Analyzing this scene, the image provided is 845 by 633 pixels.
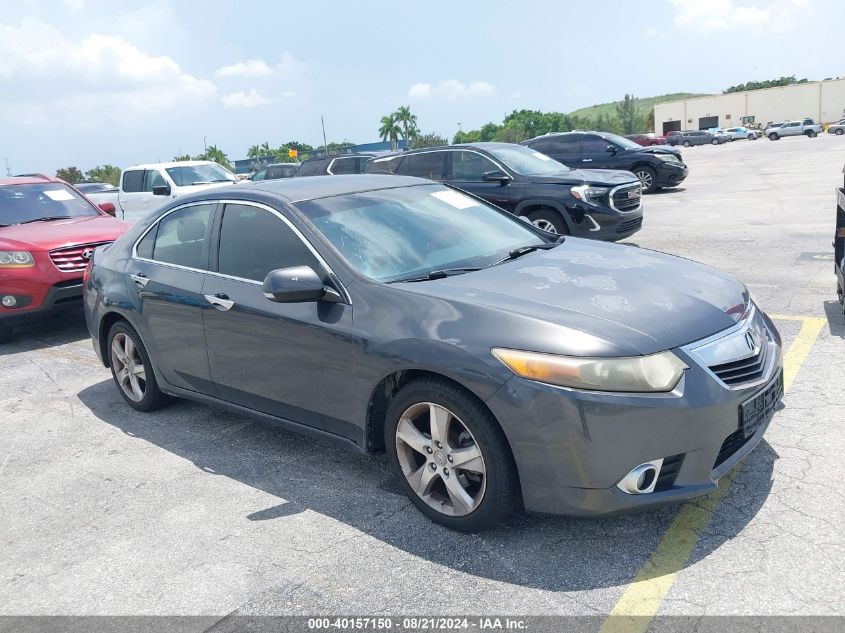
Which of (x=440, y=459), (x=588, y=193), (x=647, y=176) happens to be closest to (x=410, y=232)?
(x=440, y=459)

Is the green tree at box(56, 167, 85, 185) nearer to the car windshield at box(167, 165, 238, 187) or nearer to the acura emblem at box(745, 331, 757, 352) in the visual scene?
the car windshield at box(167, 165, 238, 187)

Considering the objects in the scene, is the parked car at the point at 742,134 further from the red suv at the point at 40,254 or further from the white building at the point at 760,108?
the red suv at the point at 40,254

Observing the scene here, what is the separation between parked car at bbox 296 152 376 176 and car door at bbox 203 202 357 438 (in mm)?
12360

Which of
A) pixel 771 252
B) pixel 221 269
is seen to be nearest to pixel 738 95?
pixel 771 252

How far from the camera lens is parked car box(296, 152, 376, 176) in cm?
1697

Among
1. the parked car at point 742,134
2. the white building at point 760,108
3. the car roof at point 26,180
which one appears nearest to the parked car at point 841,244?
the car roof at point 26,180

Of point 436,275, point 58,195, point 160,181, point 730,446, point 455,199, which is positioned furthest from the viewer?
point 160,181

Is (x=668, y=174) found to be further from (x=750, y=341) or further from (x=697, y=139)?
(x=697, y=139)

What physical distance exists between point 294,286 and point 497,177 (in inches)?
305

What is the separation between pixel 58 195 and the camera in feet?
30.9

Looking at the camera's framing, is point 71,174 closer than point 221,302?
No

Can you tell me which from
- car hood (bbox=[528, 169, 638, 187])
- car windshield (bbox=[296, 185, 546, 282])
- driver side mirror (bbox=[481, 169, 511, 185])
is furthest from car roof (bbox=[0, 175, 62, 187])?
car windshield (bbox=[296, 185, 546, 282])

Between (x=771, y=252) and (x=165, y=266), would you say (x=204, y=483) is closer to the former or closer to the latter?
(x=165, y=266)

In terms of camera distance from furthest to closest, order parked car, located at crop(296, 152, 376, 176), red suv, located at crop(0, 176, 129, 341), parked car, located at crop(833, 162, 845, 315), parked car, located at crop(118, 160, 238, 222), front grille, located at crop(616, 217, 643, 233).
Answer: parked car, located at crop(296, 152, 376, 176) < parked car, located at crop(118, 160, 238, 222) < front grille, located at crop(616, 217, 643, 233) < red suv, located at crop(0, 176, 129, 341) < parked car, located at crop(833, 162, 845, 315)
